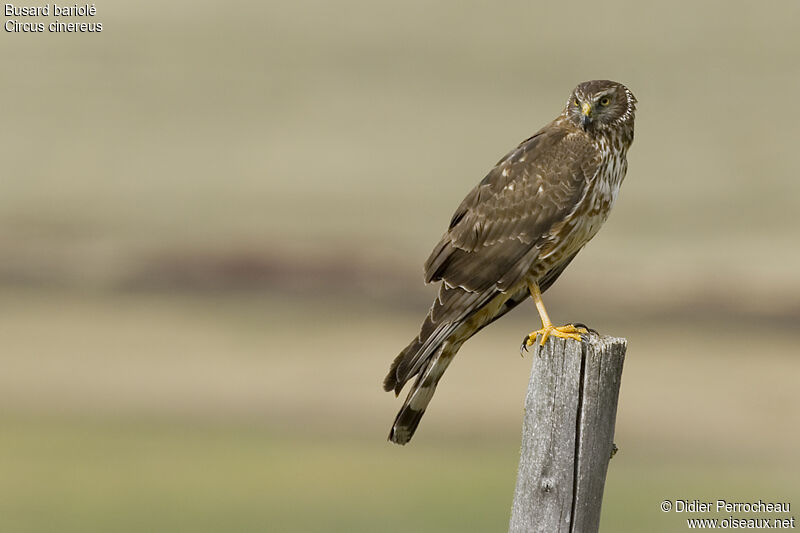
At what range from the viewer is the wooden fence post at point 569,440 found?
6281mm

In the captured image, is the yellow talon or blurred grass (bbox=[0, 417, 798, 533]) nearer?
the yellow talon

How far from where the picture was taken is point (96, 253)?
3303 cm

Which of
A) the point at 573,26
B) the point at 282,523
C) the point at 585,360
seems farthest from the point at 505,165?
the point at 573,26

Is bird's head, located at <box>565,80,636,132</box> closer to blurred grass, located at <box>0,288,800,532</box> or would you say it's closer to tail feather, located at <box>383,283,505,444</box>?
tail feather, located at <box>383,283,505,444</box>

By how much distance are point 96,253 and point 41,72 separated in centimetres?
1206

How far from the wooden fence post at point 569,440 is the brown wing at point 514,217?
4.38 feet

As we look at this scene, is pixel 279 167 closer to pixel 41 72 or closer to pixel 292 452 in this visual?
pixel 41 72

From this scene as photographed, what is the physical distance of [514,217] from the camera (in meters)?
7.85

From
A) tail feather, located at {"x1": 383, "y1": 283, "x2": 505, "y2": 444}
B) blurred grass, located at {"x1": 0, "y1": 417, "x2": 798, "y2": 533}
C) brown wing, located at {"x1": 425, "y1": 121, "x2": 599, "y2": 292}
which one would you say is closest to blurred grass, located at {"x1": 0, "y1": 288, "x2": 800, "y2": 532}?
blurred grass, located at {"x1": 0, "y1": 417, "x2": 798, "y2": 533}

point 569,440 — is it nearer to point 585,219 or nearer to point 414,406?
point 414,406

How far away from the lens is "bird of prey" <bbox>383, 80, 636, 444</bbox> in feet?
24.6

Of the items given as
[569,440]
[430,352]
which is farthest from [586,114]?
[569,440]

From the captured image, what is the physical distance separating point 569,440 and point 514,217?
6.14 ft

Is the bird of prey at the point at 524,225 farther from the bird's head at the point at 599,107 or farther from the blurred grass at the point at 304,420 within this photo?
the blurred grass at the point at 304,420
